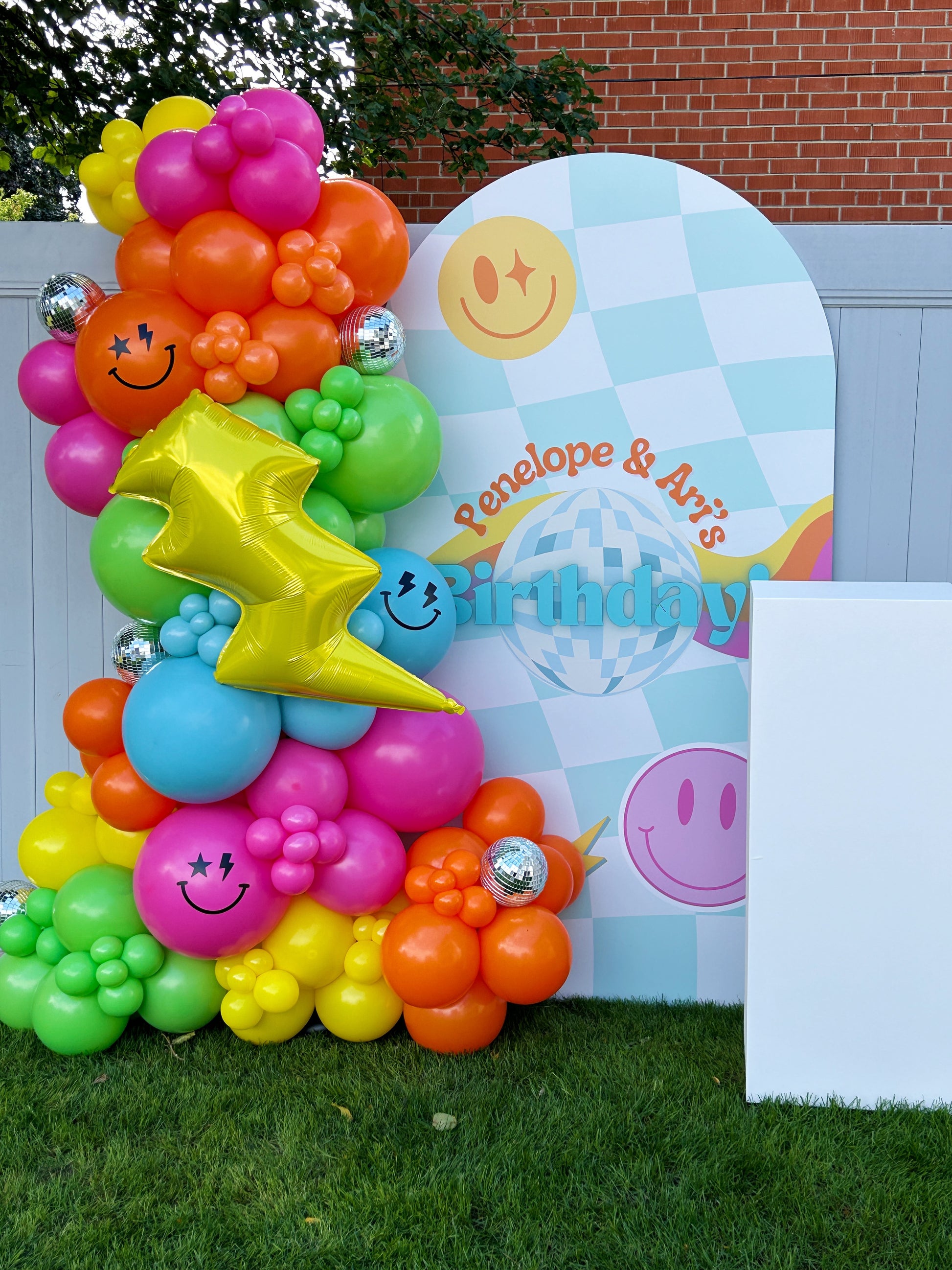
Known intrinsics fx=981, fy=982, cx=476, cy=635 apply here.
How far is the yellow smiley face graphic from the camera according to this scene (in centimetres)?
263

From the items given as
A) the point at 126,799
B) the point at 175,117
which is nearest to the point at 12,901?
the point at 126,799

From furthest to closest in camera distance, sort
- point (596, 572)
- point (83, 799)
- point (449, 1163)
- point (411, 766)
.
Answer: point (596, 572), point (83, 799), point (411, 766), point (449, 1163)

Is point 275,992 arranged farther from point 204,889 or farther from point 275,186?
point 275,186

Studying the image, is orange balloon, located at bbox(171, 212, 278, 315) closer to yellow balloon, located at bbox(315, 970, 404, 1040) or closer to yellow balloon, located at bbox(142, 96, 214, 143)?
yellow balloon, located at bbox(142, 96, 214, 143)

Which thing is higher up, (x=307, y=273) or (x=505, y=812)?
(x=307, y=273)

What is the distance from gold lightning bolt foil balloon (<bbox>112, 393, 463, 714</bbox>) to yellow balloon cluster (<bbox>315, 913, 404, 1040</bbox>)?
0.60m

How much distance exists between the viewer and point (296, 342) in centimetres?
229

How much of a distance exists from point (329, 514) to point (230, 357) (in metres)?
0.42

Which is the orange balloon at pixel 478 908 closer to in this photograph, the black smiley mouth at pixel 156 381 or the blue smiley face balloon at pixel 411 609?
the blue smiley face balloon at pixel 411 609

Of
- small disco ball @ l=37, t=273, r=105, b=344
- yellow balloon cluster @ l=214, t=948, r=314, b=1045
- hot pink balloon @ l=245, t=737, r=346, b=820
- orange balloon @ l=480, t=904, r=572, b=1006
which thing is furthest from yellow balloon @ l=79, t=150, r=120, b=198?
orange balloon @ l=480, t=904, r=572, b=1006

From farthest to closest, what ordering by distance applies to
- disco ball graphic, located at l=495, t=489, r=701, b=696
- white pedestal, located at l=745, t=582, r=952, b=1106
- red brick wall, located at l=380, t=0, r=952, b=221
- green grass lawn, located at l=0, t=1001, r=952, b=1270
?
red brick wall, located at l=380, t=0, r=952, b=221 → disco ball graphic, located at l=495, t=489, r=701, b=696 → white pedestal, located at l=745, t=582, r=952, b=1106 → green grass lawn, located at l=0, t=1001, r=952, b=1270

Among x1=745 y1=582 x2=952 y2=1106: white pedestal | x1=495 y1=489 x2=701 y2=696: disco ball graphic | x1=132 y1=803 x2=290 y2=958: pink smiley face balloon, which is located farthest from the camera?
x1=495 y1=489 x2=701 y2=696: disco ball graphic

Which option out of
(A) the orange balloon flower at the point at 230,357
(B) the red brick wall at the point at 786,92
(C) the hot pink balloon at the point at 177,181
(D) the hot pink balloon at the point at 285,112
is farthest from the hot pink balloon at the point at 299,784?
(B) the red brick wall at the point at 786,92

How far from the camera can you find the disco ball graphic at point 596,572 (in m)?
2.67
